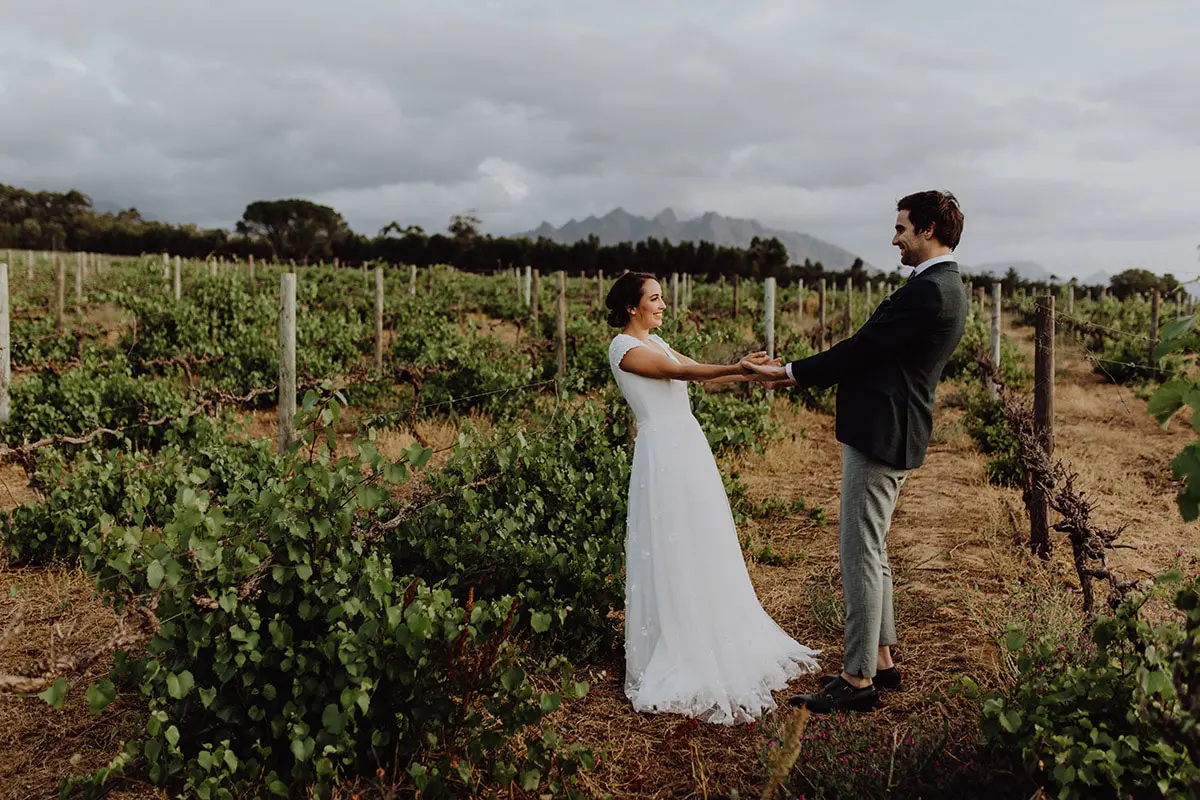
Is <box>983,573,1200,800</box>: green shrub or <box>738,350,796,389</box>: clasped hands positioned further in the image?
<box>738,350,796,389</box>: clasped hands

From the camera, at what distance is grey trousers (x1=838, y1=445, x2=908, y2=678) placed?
121 inches

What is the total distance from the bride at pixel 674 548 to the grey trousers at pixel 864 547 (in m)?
0.44

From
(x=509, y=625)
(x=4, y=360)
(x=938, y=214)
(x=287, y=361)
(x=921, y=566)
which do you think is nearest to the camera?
(x=509, y=625)

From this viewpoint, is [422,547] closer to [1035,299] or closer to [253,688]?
[253,688]

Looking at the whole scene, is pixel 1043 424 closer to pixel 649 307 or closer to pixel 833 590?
pixel 833 590

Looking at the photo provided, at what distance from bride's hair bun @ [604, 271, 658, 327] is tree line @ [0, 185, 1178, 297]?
27.1m

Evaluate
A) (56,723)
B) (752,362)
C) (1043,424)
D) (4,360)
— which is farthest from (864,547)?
(4,360)

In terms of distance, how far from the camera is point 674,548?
11.5 feet

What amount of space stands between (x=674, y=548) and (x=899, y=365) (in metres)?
1.17

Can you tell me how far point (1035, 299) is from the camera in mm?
5109

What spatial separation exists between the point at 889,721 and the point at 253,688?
226 cm

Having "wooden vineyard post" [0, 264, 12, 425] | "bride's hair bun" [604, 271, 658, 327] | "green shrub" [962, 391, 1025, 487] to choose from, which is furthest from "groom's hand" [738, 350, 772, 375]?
"wooden vineyard post" [0, 264, 12, 425]

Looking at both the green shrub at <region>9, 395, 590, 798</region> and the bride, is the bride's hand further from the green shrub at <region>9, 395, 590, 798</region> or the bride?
the green shrub at <region>9, 395, 590, 798</region>

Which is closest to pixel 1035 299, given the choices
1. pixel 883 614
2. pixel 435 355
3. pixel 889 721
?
pixel 883 614
